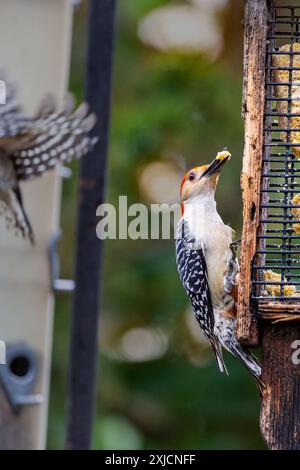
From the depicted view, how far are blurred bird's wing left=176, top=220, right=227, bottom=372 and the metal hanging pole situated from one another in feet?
1.77

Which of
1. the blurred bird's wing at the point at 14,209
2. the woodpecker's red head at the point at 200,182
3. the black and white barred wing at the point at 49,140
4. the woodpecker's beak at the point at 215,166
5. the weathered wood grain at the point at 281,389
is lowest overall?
the weathered wood grain at the point at 281,389

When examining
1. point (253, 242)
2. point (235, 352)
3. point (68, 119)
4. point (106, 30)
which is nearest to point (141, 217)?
point (68, 119)

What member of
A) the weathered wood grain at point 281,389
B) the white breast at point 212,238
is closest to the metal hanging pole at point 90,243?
the white breast at point 212,238

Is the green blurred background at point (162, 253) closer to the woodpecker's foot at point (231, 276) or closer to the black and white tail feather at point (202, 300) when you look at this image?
the black and white tail feather at point (202, 300)

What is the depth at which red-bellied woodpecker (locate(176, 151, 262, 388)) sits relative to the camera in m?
4.55

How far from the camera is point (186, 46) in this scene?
7695mm

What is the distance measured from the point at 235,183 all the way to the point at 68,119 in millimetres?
2672

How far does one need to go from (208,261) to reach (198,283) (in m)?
0.14

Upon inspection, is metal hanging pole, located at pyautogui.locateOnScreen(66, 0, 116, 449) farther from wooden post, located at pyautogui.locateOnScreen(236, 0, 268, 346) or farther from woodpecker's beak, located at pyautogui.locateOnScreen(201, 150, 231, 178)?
wooden post, located at pyautogui.locateOnScreen(236, 0, 268, 346)

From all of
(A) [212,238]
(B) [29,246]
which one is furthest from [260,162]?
(B) [29,246]

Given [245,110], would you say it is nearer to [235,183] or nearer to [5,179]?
[5,179]

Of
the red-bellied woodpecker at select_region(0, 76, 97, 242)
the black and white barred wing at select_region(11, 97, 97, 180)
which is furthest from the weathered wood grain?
the black and white barred wing at select_region(11, 97, 97, 180)

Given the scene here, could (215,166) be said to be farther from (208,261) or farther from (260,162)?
(260,162)

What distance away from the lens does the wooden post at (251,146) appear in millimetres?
3645
